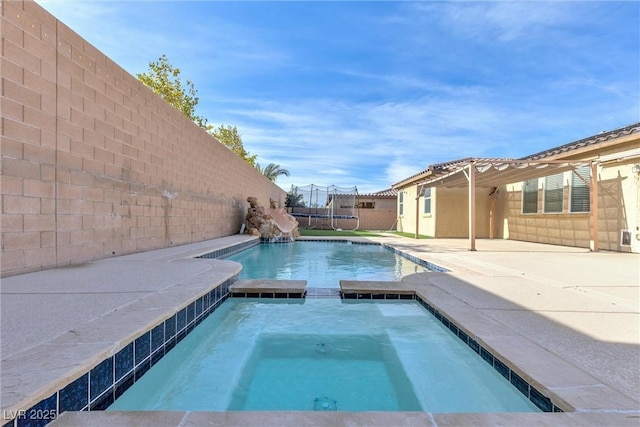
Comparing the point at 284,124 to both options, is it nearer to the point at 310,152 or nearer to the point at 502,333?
the point at 310,152

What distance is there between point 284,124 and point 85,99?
1725cm

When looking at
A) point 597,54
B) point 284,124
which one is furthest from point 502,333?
point 284,124

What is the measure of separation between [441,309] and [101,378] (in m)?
2.83

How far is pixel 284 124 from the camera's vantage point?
2186 cm

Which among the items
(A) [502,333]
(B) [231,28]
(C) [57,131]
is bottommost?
(A) [502,333]

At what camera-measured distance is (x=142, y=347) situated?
2324mm

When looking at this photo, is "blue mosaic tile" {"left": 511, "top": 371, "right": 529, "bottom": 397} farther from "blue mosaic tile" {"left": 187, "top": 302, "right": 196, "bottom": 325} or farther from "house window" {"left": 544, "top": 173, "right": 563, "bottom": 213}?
"house window" {"left": 544, "top": 173, "right": 563, "bottom": 213}

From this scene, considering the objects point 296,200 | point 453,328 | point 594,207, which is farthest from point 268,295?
point 296,200

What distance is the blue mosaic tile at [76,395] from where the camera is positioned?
5.16 feet

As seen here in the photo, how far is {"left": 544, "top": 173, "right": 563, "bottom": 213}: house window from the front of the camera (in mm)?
11242

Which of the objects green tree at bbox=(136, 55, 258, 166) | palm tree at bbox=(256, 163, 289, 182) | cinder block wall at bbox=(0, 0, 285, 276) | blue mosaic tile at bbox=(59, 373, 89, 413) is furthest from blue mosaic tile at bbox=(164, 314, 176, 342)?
palm tree at bbox=(256, 163, 289, 182)

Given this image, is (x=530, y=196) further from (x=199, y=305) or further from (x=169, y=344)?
(x=169, y=344)

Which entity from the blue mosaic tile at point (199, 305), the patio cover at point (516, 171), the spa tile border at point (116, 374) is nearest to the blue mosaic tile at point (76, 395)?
the spa tile border at point (116, 374)

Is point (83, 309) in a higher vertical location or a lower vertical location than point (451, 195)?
lower
